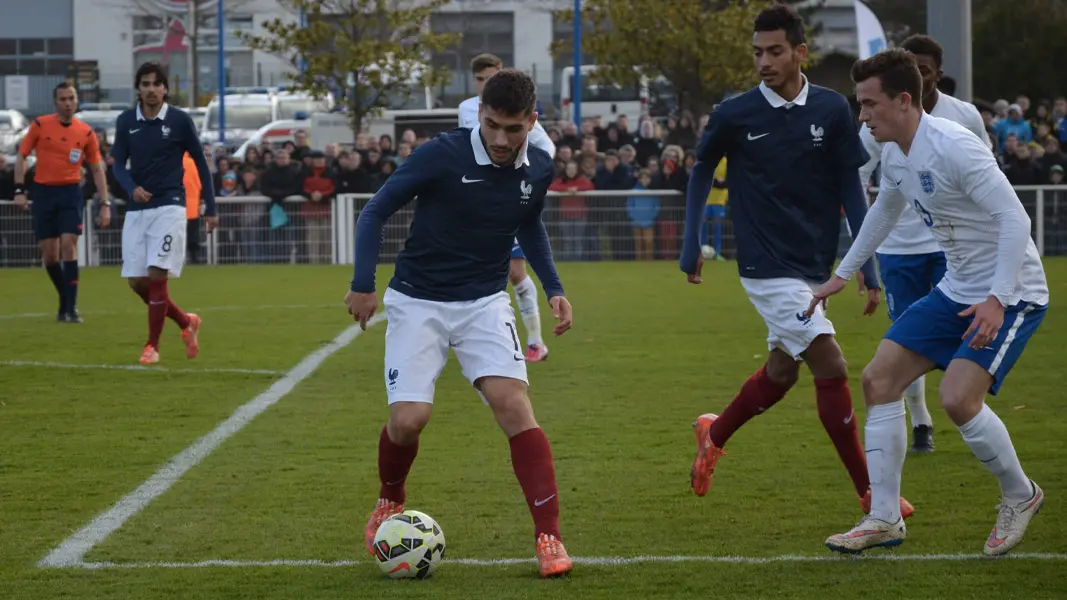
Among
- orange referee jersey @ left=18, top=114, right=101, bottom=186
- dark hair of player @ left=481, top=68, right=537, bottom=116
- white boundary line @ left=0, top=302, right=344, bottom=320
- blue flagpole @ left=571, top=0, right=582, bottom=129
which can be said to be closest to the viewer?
dark hair of player @ left=481, top=68, right=537, bottom=116

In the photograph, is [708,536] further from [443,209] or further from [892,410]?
[443,209]

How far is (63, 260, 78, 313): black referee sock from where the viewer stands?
1537cm

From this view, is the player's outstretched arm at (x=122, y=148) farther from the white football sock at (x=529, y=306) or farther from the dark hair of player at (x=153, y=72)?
the white football sock at (x=529, y=306)

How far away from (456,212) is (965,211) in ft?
5.91

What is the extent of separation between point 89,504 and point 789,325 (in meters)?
3.01

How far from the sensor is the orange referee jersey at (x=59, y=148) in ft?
49.5

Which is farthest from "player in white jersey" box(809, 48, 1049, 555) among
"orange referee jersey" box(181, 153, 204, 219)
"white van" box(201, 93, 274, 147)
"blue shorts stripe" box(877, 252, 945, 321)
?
"white van" box(201, 93, 274, 147)

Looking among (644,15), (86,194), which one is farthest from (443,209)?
(644,15)

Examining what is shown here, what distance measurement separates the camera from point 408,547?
554 cm

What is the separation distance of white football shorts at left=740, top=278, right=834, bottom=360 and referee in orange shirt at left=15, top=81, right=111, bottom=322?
9.76 m

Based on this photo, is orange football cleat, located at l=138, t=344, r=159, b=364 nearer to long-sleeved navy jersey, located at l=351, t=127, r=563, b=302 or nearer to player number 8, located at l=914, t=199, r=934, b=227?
long-sleeved navy jersey, located at l=351, t=127, r=563, b=302

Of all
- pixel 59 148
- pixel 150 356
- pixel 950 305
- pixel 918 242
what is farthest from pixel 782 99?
pixel 59 148

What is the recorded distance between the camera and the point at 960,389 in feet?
18.4

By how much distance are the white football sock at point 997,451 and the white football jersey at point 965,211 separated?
0.44 metres
